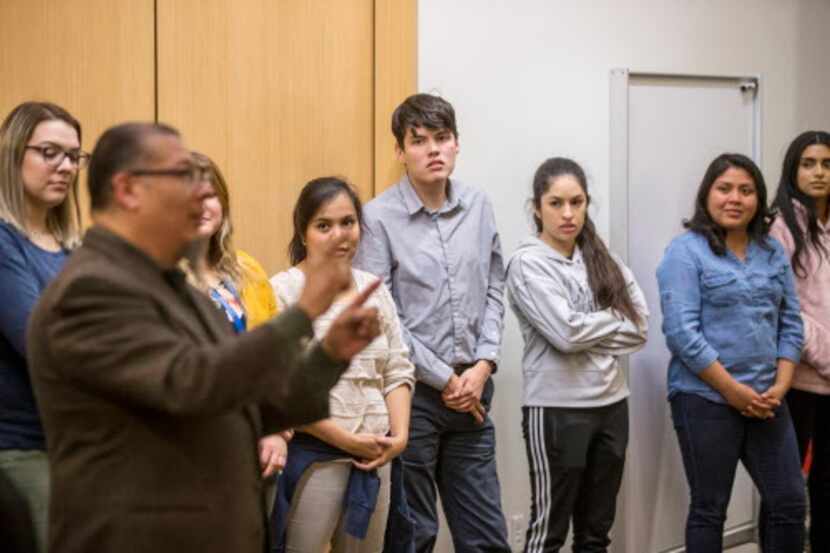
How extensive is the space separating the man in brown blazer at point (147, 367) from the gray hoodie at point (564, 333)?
170 cm

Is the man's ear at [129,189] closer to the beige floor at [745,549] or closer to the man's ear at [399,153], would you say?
the man's ear at [399,153]

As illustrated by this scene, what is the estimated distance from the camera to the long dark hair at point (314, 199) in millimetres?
2678

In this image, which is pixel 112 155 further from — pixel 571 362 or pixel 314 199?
pixel 571 362

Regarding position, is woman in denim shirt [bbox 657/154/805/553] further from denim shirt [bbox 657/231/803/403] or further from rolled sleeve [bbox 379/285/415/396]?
rolled sleeve [bbox 379/285/415/396]

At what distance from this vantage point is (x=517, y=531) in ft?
12.0

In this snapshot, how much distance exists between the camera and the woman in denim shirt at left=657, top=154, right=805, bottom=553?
10.3 feet

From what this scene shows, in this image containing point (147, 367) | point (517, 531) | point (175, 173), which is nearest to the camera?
point (147, 367)

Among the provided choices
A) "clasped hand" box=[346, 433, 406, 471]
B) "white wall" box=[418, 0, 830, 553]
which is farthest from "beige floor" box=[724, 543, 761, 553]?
"clasped hand" box=[346, 433, 406, 471]

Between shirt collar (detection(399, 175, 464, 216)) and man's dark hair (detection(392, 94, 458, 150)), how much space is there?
124mm

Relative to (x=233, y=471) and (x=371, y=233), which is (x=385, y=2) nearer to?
(x=371, y=233)

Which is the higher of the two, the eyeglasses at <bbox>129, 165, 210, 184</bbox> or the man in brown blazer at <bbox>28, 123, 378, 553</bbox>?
the eyeglasses at <bbox>129, 165, 210, 184</bbox>

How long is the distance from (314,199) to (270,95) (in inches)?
25.3

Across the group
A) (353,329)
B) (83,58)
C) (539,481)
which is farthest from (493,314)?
(353,329)

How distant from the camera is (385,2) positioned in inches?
131
